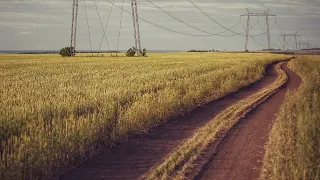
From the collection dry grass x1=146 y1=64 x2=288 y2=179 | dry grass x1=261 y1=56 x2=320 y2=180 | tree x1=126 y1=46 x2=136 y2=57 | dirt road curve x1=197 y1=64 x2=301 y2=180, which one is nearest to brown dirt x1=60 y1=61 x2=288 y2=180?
dry grass x1=146 y1=64 x2=288 y2=179

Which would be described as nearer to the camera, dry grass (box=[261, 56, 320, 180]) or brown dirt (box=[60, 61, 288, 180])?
dry grass (box=[261, 56, 320, 180])

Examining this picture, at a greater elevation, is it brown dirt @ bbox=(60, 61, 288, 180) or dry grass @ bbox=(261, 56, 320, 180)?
dry grass @ bbox=(261, 56, 320, 180)

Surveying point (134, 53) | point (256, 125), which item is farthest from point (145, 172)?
point (134, 53)

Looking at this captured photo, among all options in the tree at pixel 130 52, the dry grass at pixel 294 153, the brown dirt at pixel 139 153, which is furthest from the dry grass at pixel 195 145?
the tree at pixel 130 52

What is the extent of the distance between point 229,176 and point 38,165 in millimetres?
3487

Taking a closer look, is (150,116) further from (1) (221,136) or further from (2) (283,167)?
(2) (283,167)

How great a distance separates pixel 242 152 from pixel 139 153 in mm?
2379

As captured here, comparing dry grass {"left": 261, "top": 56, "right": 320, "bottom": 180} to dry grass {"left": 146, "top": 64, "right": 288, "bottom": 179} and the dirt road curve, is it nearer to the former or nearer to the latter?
the dirt road curve

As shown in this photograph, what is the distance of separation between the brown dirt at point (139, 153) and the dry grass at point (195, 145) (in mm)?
278

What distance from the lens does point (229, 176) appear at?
22.5 feet

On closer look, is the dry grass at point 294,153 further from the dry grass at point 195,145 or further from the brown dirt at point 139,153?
the brown dirt at point 139,153

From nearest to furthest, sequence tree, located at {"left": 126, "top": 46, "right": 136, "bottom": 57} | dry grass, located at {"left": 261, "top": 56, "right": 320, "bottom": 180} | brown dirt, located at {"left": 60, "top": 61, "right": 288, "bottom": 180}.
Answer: dry grass, located at {"left": 261, "top": 56, "right": 320, "bottom": 180} → brown dirt, located at {"left": 60, "top": 61, "right": 288, "bottom": 180} → tree, located at {"left": 126, "top": 46, "right": 136, "bottom": 57}

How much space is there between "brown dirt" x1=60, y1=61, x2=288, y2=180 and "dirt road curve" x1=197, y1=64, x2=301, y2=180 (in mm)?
1189

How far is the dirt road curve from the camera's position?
22.9 feet
